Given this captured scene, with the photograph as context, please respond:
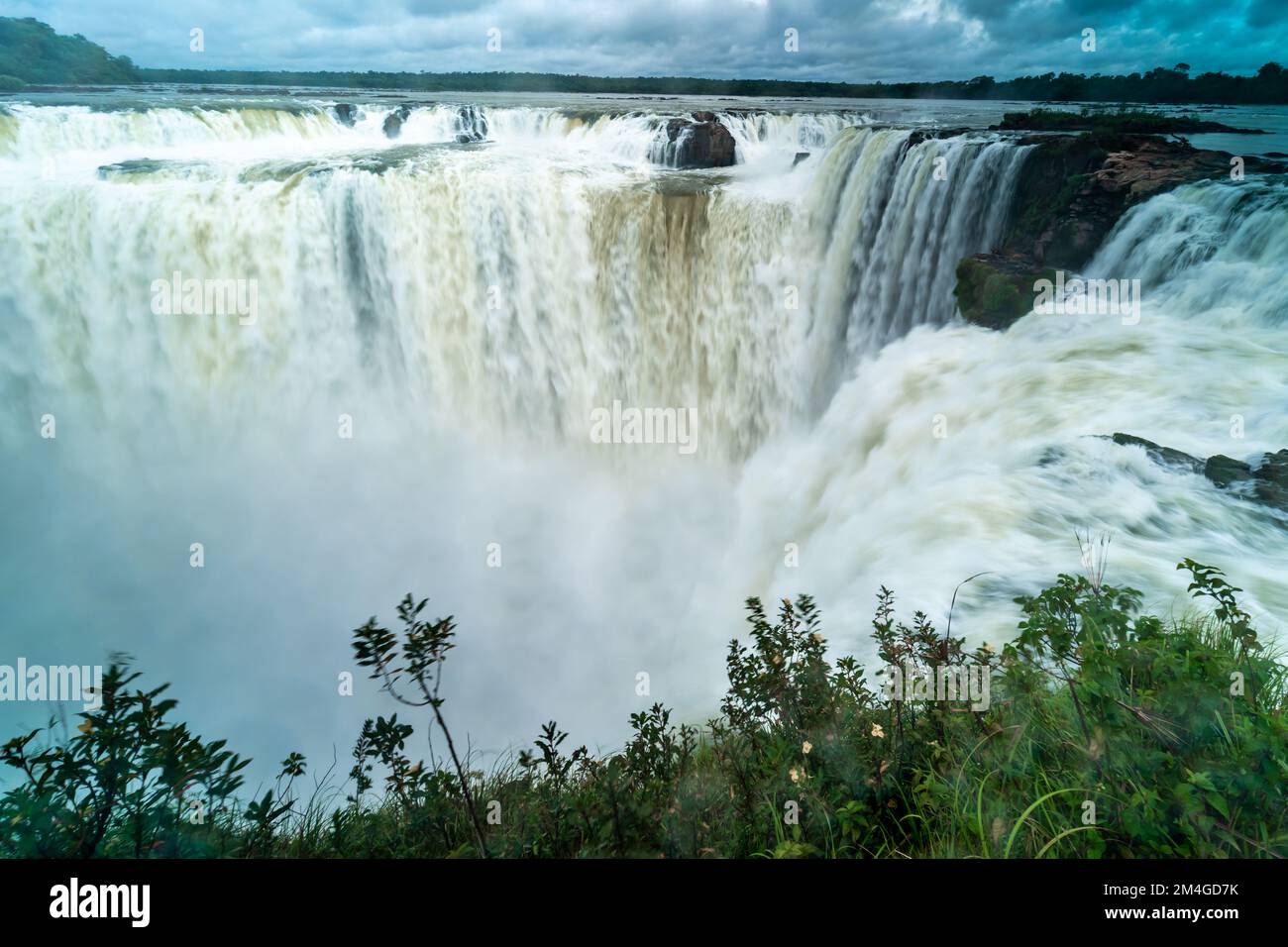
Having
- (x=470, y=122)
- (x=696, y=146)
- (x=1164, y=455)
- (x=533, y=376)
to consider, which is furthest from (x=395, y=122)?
(x=1164, y=455)

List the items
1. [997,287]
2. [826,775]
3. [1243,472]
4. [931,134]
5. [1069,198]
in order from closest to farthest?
[826,775]
[1243,472]
[997,287]
[1069,198]
[931,134]

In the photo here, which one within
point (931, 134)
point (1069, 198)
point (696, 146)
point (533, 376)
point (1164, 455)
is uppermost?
point (696, 146)

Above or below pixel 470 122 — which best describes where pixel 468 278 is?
below

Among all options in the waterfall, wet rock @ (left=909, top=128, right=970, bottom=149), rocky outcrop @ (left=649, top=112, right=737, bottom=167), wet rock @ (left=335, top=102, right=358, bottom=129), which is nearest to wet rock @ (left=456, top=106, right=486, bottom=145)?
wet rock @ (left=335, top=102, right=358, bottom=129)

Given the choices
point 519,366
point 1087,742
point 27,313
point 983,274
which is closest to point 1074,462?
point 1087,742

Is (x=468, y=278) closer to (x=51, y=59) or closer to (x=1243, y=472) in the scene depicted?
(x=51, y=59)
